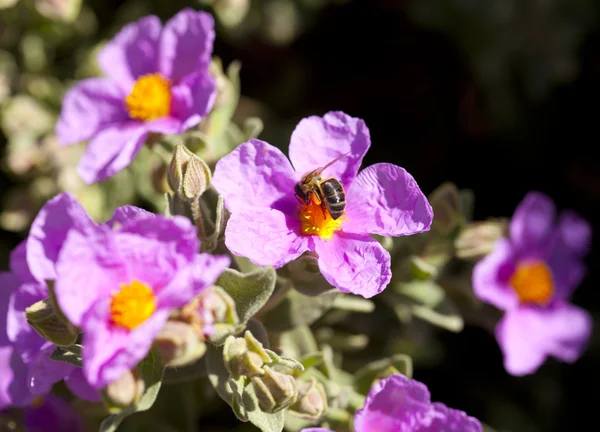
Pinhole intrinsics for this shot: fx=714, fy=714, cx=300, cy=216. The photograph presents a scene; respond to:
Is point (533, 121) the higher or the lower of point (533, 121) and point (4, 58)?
the lower

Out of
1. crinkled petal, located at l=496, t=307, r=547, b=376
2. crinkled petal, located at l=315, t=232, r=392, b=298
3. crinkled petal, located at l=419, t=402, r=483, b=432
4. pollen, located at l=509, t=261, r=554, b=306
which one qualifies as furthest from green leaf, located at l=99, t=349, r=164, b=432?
pollen, located at l=509, t=261, r=554, b=306

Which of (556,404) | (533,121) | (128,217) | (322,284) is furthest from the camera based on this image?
(533,121)

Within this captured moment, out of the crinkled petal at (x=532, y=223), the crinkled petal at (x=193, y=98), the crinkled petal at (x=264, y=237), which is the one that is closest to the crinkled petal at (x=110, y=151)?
the crinkled petal at (x=193, y=98)

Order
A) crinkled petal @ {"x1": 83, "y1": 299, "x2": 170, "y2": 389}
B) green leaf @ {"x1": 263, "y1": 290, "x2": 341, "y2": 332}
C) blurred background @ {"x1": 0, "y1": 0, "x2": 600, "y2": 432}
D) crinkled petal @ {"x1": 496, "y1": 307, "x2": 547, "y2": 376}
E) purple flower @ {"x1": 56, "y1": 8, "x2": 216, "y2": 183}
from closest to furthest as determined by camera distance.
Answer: crinkled petal @ {"x1": 83, "y1": 299, "x2": 170, "y2": 389}, green leaf @ {"x1": 263, "y1": 290, "x2": 341, "y2": 332}, purple flower @ {"x1": 56, "y1": 8, "x2": 216, "y2": 183}, crinkled petal @ {"x1": 496, "y1": 307, "x2": 547, "y2": 376}, blurred background @ {"x1": 0, "y1": 0, "x2": 600, "y2": 432}

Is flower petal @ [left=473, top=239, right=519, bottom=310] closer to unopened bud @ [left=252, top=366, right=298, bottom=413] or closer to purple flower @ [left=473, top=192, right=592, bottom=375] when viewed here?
purple flower @ [left=473, top=192, right=592, bottom=375]

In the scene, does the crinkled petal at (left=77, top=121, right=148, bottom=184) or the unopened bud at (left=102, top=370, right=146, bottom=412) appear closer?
the unopened bud at (left=102, top=370, right=146, bottom=412)

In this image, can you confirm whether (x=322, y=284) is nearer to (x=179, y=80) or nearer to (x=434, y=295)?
(x=434, y=295)

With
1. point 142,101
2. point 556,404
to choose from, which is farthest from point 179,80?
point 556,404
